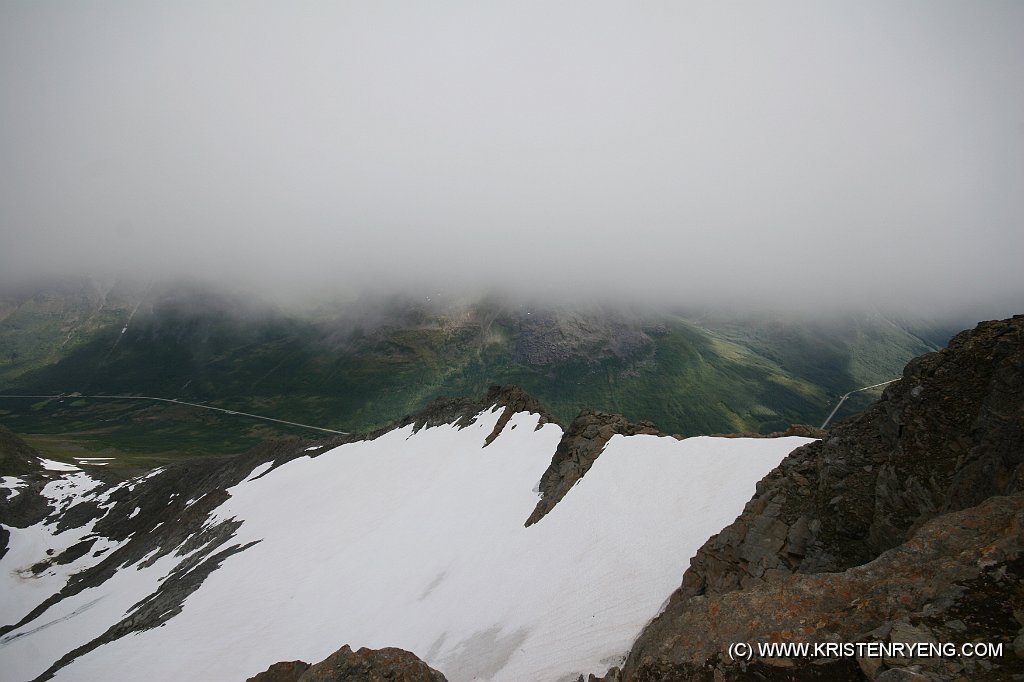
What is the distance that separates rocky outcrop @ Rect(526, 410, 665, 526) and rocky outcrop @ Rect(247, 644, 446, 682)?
15795mm

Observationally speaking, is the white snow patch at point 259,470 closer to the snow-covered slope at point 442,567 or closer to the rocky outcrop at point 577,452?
the snow-covered slope at point 442,567

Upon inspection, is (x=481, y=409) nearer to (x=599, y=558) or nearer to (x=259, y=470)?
(x=259, y=470)

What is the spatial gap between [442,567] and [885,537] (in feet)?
77.1

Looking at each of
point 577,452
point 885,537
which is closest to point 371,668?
point 885,537

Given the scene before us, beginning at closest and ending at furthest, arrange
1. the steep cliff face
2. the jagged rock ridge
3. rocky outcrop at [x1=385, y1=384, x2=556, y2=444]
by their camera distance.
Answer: the steep cliff face → the jagged rock ridge → rocky outcrop at [x1=385, y1=384, x2=556, y2=444]

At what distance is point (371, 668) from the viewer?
11.6m

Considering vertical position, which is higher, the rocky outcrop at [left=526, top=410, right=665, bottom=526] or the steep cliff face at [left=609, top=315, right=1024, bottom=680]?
the steep cliff face at [left=609, top=315, right=1024, bottom=680]

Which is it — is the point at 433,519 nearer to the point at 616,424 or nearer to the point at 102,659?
the point at 616,424

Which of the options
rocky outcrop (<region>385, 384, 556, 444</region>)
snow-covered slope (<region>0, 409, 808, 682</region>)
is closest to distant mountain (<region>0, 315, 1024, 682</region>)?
snow-covered slope (<region>0, 409, 808, 682</region>)

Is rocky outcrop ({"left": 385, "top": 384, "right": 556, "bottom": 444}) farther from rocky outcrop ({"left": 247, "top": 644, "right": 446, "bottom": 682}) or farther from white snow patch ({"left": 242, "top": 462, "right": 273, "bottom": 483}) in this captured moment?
rocky outcrop ({"left": 247, "top": 644, "right": 446, "bottom": 682})

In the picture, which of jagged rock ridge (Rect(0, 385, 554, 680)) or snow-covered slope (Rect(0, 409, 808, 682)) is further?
jagged rock ridge (Rect(0, 385, 554, 680))

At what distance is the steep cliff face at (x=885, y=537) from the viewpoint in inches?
282

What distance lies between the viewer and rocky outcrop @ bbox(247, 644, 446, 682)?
1148cm

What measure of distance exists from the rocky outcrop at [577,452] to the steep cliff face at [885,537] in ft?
46.0
